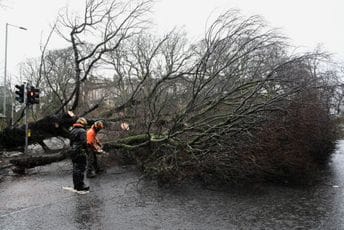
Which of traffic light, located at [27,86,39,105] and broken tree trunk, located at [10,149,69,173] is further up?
traffic light, located at [27,86,39,105]

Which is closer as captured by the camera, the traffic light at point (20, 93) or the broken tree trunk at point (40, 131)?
the broken tree trunk at point (40, 131)

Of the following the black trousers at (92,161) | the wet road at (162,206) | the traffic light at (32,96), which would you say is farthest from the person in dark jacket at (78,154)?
the traffic light at (32,96)

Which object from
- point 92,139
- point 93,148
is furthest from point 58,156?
point 92,139

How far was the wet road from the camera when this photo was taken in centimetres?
652

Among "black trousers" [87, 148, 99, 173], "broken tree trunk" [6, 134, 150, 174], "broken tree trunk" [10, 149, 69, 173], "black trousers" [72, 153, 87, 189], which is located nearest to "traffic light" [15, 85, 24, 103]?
"broken tree trunk" [6, 134, 150, 174]

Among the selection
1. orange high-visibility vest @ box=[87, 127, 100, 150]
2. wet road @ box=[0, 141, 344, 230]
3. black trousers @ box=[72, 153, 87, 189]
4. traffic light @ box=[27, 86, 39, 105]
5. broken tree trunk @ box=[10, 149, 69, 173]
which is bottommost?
wet road @ box=[0, 141, 344, 230]

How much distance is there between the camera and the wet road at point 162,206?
652 centimetres

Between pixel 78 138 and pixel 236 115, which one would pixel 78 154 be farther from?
pixel 236 115

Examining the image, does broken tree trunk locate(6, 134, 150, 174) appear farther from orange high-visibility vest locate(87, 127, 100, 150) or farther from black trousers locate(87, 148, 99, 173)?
orange high-visibility vest locate(87, 127, 100, 150)

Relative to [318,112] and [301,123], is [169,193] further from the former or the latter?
[318,112]

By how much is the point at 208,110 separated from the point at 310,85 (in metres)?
3.01

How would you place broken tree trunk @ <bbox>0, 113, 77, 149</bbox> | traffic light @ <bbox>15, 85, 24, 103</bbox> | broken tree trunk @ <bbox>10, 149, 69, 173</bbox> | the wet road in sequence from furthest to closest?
traffic light @ <bbox>15, 85, 24, 103</bbox>
broken tree trunk @ <bbox>0, 113, 77, 149</bbox>
broken tree trunk @ <bbox>10, 149, 69, 173</bbox>
the wet road

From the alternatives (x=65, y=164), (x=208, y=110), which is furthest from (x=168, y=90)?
(x=65, y=164)

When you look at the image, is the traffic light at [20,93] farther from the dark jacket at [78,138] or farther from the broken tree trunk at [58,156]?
the dark jacket at [78,138]
